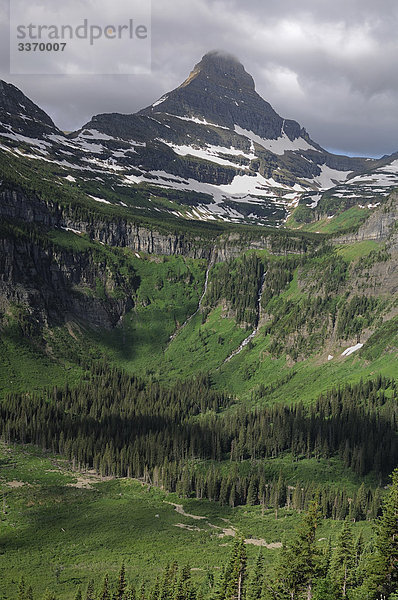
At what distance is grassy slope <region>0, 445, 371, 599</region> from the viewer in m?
91.9

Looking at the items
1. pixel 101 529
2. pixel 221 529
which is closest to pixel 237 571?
pixel 221 529

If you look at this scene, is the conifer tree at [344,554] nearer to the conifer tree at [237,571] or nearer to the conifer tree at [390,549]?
the conifer tree at [390,549]

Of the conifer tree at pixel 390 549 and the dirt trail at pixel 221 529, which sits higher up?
the conifer tree at pixel 390 549

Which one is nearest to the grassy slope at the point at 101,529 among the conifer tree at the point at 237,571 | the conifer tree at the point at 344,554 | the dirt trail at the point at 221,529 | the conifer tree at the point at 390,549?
the dirt trail at the point at 221,529

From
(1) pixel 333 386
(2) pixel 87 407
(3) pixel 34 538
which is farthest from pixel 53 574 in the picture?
(1) pixel 333 386

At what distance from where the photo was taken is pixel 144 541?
108 m

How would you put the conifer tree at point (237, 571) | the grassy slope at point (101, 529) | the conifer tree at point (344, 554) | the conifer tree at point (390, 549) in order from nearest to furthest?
1. the conifer tree at point (390, 549)
2. the conifer tree at point (237, 571)
3. the conifer tree at point (344, 554)
4. the grassy slope at point (101, 529)

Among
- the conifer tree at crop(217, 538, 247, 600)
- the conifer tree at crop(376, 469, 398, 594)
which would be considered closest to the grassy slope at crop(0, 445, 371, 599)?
the conifer tree at crop(217, 538, 247, 600)

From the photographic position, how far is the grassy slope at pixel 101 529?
91938mm

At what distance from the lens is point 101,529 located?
113000 mm

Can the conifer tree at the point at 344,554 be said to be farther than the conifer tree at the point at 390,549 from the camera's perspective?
Yes

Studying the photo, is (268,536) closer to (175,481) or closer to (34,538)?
(175,481)

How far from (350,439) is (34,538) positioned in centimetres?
9507

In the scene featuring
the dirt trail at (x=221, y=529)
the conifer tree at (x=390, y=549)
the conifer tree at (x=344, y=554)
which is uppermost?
the conifer tree at (x=390, y=549)
